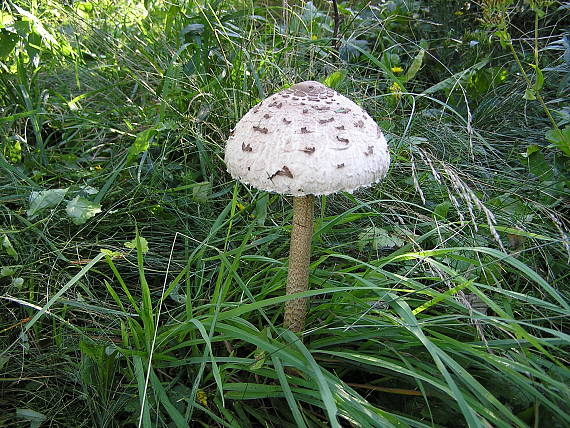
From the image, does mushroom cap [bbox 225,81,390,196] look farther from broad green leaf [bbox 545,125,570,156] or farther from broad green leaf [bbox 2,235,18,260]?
broad green leaf [bbox 2,235,18,260]

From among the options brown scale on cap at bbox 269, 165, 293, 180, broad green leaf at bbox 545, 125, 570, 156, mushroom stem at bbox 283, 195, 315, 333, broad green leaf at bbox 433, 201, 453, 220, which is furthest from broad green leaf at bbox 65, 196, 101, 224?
broad green leaf at bbox 545, 125, 570, 156

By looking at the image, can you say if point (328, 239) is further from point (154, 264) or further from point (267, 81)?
point (267, 81)

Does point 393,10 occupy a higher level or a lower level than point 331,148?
lower

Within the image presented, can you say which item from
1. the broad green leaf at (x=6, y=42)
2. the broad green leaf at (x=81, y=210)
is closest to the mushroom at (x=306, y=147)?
the broad green leaf at (x=81, y=210)

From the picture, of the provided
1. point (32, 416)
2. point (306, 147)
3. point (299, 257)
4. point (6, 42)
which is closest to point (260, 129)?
point (306, 147)

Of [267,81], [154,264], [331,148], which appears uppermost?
[331,148]

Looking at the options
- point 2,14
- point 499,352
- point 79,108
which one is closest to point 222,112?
point 79,108

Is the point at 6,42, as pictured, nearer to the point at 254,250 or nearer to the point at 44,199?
the point at 44,199
